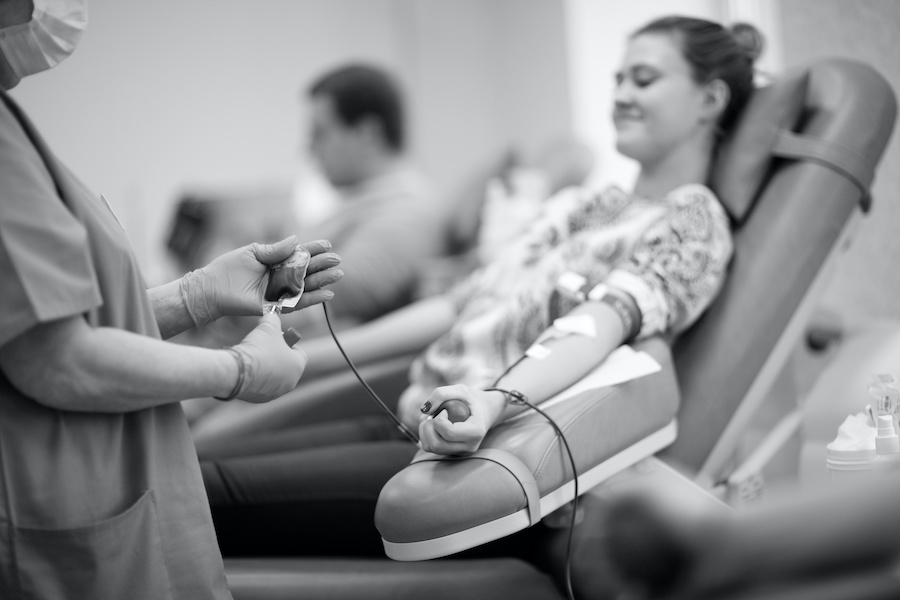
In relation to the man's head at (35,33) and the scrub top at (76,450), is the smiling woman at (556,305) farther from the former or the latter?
the man's head at (35,33)

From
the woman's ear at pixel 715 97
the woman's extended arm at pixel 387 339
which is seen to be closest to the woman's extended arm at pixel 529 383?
the woman's ear at pixel 715 97

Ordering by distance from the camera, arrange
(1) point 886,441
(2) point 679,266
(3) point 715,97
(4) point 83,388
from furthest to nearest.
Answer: (3) point 715,97
(2) point 679,266
(1) point 886,441
(4) point 83,388

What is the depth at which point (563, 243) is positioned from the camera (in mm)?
1570

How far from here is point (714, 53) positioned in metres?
1.54

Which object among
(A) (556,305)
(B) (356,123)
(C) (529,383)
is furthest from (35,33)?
(B) (356,123)

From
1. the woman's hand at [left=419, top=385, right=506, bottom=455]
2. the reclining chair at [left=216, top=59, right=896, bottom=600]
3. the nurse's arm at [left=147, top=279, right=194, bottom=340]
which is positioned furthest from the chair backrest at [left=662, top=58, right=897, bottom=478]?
the nurse's arm at [left=147, top=279, right=194, bottom=340]

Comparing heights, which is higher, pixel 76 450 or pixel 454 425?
pixel 76 450

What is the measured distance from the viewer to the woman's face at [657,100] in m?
1.52

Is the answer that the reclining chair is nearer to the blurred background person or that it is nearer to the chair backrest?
the chair backrest

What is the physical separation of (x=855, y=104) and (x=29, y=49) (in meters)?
1.34

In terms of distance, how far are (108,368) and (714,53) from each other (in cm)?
123

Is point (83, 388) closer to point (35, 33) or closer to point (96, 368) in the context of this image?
point (96, 368)

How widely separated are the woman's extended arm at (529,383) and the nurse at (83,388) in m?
0.20

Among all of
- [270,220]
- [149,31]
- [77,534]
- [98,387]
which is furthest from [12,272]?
[149,31]
